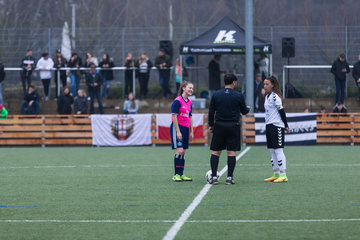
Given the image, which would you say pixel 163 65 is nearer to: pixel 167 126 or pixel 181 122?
pixel 167 126

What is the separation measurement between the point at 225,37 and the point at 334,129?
5.13 metres

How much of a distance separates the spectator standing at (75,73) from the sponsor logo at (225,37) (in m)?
5.18

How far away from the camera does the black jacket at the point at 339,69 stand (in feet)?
81.7

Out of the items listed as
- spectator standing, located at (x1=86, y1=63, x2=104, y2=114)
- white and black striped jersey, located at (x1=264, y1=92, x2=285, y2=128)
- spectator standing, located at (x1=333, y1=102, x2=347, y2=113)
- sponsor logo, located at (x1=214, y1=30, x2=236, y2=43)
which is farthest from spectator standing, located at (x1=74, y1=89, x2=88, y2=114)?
white and black striped jersey, located at (x1=264, y1=92, x2=285, y2=128)

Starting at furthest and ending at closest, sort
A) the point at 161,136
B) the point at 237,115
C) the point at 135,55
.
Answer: the point at 135,55 → the point at 161,136 → the point at 237,115

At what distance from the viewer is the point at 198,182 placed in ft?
41.1

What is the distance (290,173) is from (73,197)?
4879mm

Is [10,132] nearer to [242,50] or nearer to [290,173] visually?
[242,50]

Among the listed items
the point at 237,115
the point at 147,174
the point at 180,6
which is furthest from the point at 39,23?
the point at 237,115

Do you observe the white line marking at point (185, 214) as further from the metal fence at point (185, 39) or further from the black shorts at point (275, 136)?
the metal fence at point (185, 39)

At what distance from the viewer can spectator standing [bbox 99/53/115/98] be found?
89.0 feet

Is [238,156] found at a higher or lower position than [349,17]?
lower

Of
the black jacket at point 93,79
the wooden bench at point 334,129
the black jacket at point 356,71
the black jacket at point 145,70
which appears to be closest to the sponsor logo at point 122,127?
the black jacket at point 93,79

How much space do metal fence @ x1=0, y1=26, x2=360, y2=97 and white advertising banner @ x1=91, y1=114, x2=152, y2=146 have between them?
4338mm
